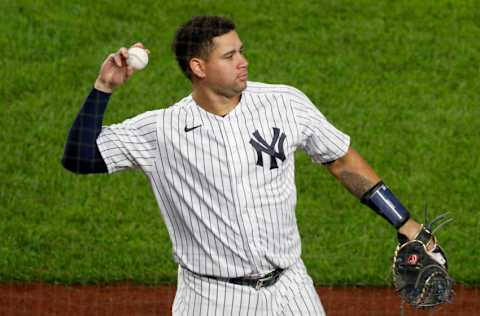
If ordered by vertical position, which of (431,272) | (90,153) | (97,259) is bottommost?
(97,259)

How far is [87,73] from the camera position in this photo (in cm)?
1130

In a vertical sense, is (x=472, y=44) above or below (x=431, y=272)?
above

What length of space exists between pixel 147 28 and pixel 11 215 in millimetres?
2846

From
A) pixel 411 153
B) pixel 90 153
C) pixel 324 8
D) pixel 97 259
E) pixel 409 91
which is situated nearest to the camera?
pixel 90 153

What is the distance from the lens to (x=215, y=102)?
5.70m

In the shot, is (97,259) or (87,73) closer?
(97,259)

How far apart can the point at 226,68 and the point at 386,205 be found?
0.92 metres

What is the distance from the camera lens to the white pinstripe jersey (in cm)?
559

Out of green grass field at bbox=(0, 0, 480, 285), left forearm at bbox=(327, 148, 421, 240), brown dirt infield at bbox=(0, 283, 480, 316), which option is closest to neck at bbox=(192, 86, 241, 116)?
left forearm at bbox=(327, 148, 421, 240)

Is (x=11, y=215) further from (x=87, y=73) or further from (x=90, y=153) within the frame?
(x=90, y=153)

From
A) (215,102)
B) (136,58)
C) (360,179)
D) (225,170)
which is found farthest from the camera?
(360,179)

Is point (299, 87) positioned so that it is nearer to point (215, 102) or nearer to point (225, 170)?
point (215, 102)

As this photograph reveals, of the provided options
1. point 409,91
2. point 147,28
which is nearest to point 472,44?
Result: point 409,91

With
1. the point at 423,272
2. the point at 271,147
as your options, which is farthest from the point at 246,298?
the point at 423,272
